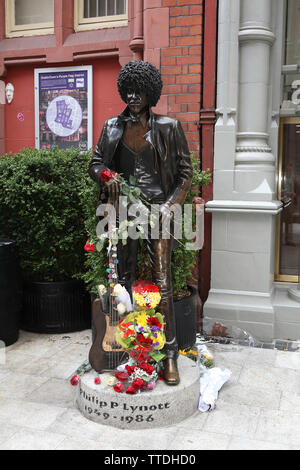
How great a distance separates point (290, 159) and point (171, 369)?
302cm

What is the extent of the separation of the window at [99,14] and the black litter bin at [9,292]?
309 cm

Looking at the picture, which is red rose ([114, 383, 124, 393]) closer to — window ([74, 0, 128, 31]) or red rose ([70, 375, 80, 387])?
red rose ([70, 375, 80, 387])

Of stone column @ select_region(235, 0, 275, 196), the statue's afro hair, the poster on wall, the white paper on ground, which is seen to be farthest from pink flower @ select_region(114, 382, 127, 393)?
the poster on wall

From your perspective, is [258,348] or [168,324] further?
[258,348]

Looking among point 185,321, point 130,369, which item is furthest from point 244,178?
point 130,369

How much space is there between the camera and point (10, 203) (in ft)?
16.7

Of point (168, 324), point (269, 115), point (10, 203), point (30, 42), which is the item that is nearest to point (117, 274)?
point (168, 324)

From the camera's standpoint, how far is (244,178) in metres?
5.13

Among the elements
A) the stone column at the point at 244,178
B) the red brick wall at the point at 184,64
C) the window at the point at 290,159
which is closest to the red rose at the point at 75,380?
the stone column at the point at 244,178

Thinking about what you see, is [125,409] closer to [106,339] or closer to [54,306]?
[106,339]

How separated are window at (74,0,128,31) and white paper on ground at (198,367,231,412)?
4.34m

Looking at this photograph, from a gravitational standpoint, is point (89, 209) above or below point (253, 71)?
below

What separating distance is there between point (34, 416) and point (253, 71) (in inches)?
153
